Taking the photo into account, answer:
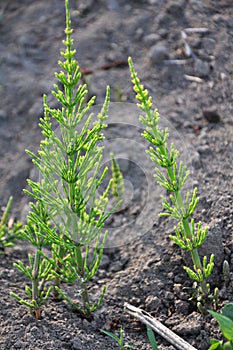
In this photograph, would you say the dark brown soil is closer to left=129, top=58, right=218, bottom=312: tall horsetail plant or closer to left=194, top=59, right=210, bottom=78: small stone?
left=194, top=59, right=210, bottom=78: small stone

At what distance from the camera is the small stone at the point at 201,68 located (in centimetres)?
423

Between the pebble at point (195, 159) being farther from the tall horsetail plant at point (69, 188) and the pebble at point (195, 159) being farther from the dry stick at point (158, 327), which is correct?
the dry stick at point (158, 327)

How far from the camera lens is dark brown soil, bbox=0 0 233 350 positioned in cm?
290

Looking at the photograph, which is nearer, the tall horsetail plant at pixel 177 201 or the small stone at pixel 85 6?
the tall horsetail plant at pixel 177 201

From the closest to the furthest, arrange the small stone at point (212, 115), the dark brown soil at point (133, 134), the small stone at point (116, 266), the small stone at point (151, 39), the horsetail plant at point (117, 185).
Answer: the dark brown soil at point (133, 134), the small stone at point (116, 266), the horsetail plant at point (117, 185), the small stone at point (212, 115), the small stone at point (151, 39)

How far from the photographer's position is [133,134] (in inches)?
159

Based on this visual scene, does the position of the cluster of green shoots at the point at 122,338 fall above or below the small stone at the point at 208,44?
below

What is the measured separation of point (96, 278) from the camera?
327 cm

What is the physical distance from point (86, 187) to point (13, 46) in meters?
2.20

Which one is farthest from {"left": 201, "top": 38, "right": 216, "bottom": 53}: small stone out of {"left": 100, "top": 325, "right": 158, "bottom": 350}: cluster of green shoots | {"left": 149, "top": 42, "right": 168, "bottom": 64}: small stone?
{"left": 100, "top": 325, "right": 158, "bottom": 350}: cluster of green shoots

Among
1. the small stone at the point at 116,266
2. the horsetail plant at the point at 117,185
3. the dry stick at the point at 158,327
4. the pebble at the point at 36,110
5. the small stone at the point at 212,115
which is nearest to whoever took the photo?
the dry stick at the point at 158,327

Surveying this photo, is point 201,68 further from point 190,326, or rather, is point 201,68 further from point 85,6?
point 190,326

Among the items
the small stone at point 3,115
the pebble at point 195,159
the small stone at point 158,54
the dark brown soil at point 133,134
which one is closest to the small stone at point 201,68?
the dark brown soil at point 133,134

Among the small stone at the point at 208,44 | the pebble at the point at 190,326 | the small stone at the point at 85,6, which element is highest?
the small stone at the point at 85,6
